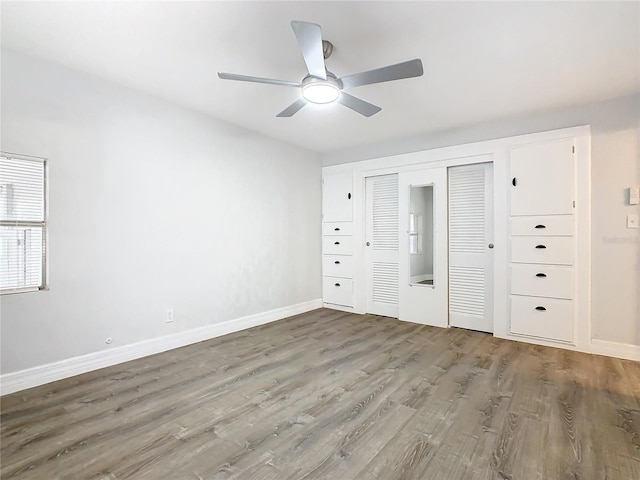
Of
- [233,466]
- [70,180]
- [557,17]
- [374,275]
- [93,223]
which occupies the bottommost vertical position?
[233,466]

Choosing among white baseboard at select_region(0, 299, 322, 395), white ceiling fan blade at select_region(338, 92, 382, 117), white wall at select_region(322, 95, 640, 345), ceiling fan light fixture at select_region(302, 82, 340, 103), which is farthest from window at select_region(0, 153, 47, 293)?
white wall at select_region(322, 95, 640, 345)

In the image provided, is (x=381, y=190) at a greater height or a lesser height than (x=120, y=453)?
greater

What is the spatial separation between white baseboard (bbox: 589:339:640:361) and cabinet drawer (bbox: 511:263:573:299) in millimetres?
528

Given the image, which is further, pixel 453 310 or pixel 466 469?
pixel 453 310

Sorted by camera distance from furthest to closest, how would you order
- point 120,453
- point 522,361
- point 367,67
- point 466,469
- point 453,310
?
point 453,310 < point 522,361 < point 367,67 < point 120,453 < point 466,469

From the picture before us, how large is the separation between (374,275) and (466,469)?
3398 mm

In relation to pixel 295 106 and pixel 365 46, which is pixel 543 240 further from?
pixel 295 106

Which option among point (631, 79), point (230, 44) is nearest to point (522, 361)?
point (631, 79)

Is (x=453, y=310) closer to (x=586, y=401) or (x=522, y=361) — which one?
(x=522, y=361)

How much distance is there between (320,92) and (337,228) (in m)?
3.05

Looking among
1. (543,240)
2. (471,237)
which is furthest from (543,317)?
(471,237)

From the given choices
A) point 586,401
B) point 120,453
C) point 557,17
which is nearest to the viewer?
point 120,453

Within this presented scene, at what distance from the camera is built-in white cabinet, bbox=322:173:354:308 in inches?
204

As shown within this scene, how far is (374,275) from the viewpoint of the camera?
5000 mm
